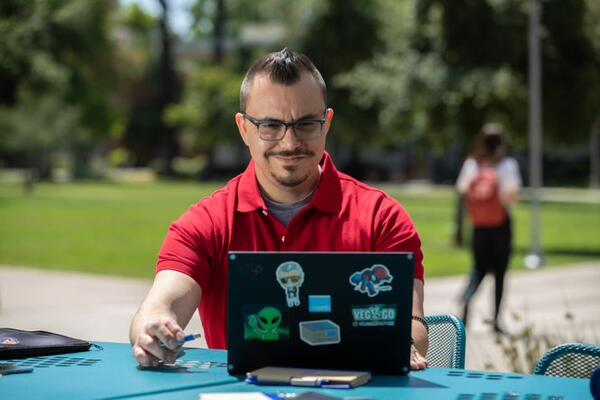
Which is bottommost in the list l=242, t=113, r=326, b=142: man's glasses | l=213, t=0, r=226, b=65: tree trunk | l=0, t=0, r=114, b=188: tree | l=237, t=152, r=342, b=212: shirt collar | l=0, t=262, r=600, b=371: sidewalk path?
l=0, t=262, r=600, b=371: sidewalk path

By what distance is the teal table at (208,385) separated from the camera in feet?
9.49

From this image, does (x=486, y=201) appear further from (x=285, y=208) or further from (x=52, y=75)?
(x=52, y=75)

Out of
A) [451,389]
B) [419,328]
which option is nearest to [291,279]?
[451,389]

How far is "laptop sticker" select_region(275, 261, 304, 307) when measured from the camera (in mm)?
2895

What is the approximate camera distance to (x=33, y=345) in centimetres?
355

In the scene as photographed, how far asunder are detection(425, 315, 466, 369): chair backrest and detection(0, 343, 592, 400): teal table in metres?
0.75

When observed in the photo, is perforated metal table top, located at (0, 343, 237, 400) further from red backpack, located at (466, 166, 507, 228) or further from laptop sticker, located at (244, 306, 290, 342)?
red backpack, located at (466, 166, 507, 228)

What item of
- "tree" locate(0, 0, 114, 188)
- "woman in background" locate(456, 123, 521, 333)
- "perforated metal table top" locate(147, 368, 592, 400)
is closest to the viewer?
"perforated metal table top" locate(147, 368, 592, 400)

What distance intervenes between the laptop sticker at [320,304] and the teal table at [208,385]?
200mm

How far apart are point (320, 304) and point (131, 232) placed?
23044 mm

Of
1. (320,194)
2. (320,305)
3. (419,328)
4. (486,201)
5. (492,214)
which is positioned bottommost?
(419,328)

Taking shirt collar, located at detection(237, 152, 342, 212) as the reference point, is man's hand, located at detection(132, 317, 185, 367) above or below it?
below

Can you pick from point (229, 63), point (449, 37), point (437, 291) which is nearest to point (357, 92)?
point (449, 37)

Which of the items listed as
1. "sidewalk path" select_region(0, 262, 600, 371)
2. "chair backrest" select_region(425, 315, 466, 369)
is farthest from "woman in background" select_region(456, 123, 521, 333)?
"chair backrest" select_region(425, 315, 466, 369)
